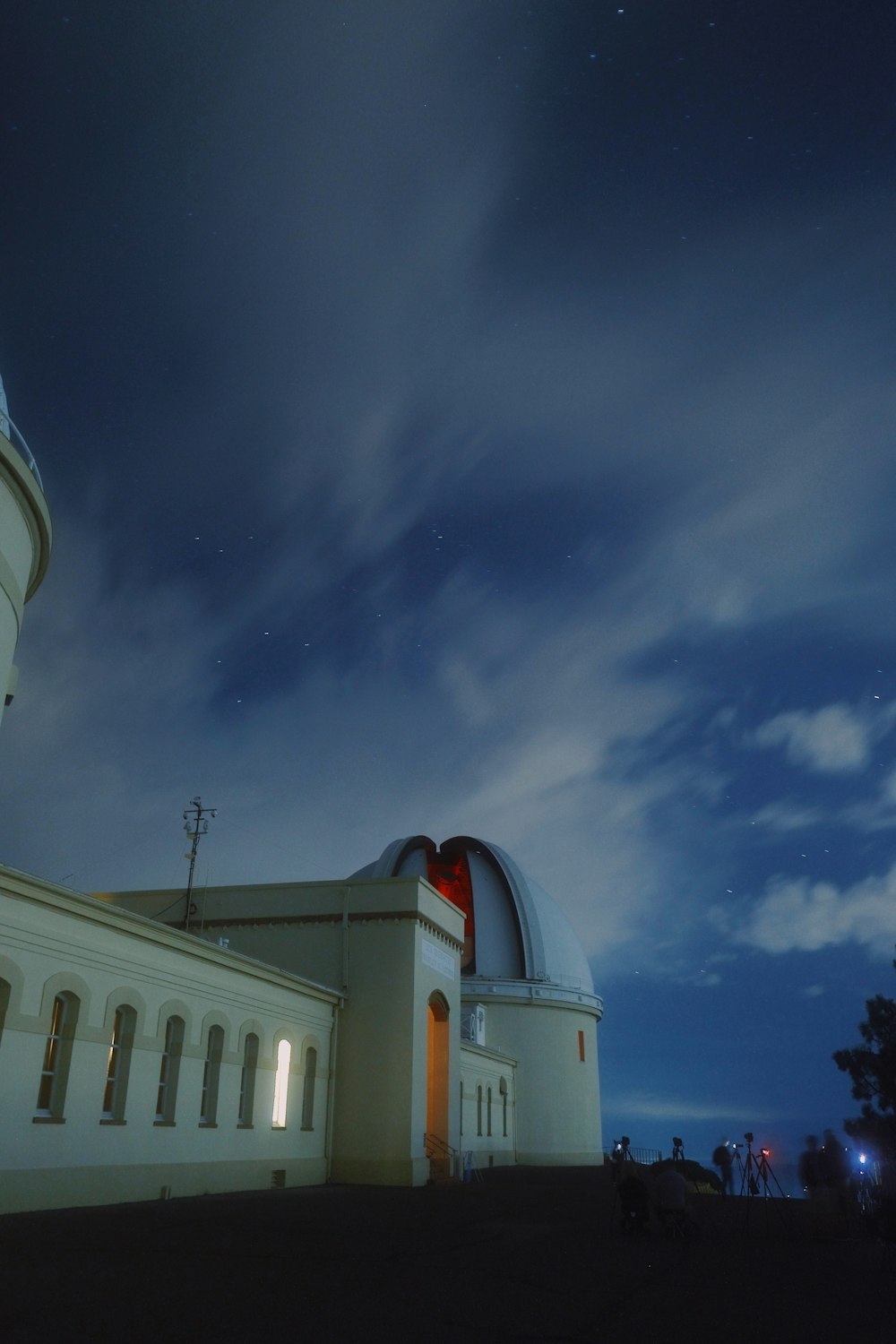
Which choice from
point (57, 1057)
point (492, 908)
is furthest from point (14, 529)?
point (492, 908)

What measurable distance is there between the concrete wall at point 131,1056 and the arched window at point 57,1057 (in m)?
0.10

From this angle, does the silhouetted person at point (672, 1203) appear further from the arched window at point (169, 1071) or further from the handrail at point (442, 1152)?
the handrail at point (442, 1152)

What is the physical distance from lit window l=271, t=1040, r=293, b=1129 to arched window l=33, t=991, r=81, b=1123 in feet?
21.1

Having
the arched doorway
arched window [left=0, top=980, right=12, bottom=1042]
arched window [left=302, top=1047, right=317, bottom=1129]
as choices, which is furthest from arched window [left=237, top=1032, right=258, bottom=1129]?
the arched doorway

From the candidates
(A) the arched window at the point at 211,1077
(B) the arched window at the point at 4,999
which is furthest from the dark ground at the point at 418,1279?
(A) the arched window at the point at 211,1077

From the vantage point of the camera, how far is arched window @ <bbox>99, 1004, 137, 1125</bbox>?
45.0 ft

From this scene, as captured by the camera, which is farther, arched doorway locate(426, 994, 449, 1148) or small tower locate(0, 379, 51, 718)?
arched doorway locate(426, 994, 449, 1148)

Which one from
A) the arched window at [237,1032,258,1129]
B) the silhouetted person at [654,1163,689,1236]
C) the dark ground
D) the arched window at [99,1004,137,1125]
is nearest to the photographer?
the dark ground

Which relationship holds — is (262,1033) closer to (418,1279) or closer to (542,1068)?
(418,1279)

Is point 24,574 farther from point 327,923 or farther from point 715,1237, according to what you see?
point 715,1237

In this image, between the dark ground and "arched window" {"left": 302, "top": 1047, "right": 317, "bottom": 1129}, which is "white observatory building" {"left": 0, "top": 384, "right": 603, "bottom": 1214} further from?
the dark ground

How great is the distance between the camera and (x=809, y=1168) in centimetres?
1403

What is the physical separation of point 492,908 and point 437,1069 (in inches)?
486

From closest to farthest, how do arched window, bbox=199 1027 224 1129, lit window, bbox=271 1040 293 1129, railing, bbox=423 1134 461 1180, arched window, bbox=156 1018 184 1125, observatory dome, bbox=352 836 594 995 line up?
1. arched window, bbox=156 1018 184 1125
2. arched window, bbox=199 1027 224 1129
3. lit window, bbox=271 1040 293 1129
4. railing, bbox=423 1134 461 1180
5. observatory dome, bbox=352 836 594 995
